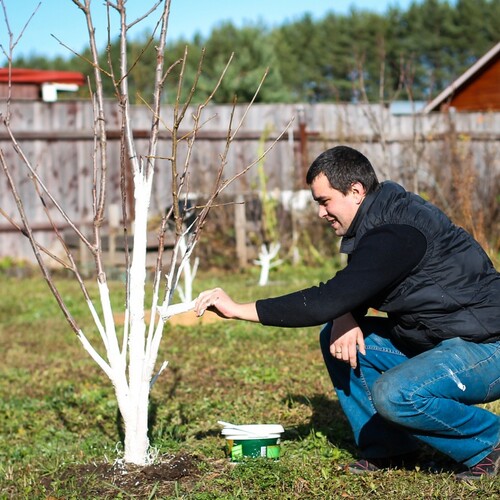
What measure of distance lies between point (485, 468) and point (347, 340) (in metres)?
0.83

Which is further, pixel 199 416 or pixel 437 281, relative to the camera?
pixel 199 416

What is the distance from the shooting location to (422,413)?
3732 millimetres

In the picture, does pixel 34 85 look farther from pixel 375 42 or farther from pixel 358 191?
pixel 375 42

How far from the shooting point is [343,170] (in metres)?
3.85

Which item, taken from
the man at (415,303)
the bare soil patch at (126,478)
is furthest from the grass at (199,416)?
the man at (415,303)

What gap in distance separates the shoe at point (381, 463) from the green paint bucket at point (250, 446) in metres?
0.38

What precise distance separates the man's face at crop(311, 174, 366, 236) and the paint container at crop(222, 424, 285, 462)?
1.07m

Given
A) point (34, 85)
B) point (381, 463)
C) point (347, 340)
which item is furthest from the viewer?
point (34, 85)

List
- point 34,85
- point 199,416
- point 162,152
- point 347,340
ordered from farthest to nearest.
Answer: point 34,85 → point 162,152 → point 199,416 → point 347,340

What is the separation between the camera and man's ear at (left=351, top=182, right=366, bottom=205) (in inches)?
152

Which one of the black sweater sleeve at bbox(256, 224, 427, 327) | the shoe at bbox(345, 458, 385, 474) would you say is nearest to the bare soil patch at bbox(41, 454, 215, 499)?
the shoe at bbox(345, 458, 385, 474)

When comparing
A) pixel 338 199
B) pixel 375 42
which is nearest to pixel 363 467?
pixel 338 199

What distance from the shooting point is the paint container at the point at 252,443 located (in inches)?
163

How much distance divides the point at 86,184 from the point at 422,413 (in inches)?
443
